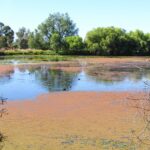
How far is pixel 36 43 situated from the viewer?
324 feet

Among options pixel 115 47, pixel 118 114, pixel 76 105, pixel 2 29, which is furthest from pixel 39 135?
pixel 2 29

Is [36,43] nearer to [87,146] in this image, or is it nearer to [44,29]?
[44,29]

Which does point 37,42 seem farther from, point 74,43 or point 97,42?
point 97,42

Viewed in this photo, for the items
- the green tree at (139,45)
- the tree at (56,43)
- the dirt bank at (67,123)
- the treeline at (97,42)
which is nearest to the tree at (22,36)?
the treeline at (97,42)

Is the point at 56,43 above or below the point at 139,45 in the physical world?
above

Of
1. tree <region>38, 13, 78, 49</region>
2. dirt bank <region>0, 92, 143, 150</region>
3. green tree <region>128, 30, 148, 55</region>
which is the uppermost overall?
tree <region>38, 13, 78, 49</region>

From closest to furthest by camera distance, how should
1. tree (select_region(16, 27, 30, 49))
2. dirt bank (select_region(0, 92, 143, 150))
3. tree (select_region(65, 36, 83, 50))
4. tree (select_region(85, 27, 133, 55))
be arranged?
1. dirt bank (select_region(0, 92, 143, 150))
2. tree (select_region(85, 27, 133, 55))
3. tree (select_region(65, 36, 83, 50))
4. tree (select_region(16, 27, 30, 49))

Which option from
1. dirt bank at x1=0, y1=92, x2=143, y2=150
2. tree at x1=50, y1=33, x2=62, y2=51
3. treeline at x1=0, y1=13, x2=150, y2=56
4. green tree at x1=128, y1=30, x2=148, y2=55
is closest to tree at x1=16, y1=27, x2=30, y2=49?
treeline at x1=0, y1=13, x2=150, y2=56

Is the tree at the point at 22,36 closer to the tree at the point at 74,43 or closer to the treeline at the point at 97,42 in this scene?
the treeline at the point at 97,42

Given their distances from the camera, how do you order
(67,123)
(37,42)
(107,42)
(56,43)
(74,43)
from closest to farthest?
1. (67,123)
2. (107,42)
3. (74,43)
4. (56,43)
5. (37,42)

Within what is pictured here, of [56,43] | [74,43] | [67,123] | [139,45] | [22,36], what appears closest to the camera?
[67,123]

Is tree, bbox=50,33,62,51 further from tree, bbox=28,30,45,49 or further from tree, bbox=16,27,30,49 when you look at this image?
tree, bbox=16,27,30,49

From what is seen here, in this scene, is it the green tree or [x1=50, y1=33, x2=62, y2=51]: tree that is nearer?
[x1=50, y1=33, x2=62, y2=51]: tree

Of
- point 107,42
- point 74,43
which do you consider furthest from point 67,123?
point 74,43
